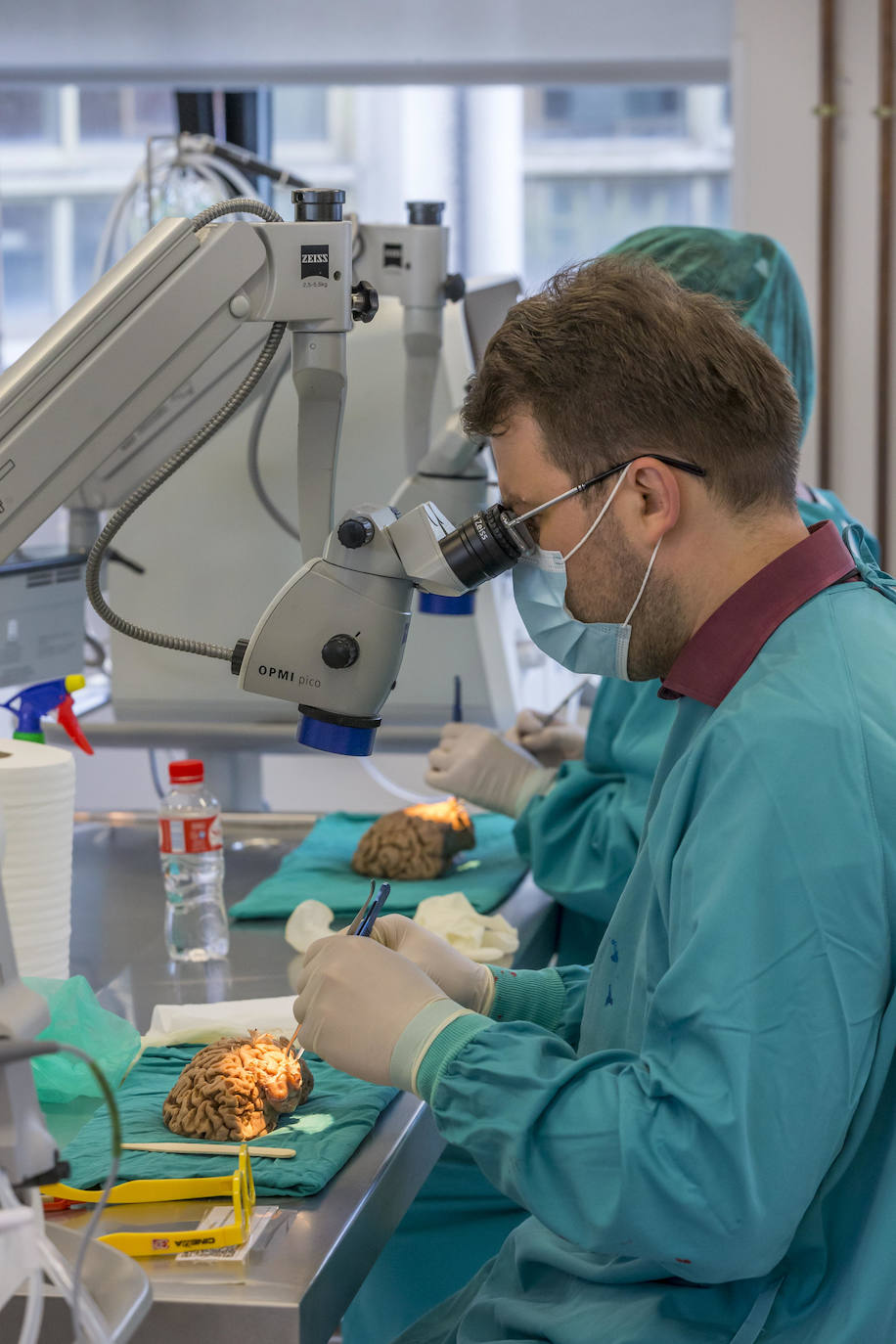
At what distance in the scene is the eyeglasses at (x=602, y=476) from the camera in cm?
108

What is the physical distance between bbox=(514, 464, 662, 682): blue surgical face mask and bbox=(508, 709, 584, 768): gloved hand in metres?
0.90

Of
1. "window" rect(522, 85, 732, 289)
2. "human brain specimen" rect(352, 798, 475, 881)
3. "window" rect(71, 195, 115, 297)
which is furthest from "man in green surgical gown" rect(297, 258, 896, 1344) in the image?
"window" rect(71, 195, 115, 297)

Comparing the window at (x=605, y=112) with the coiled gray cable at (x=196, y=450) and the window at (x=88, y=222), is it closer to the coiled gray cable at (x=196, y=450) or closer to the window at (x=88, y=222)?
the window at (x=88, y=222)

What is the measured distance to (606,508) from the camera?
1.11 m

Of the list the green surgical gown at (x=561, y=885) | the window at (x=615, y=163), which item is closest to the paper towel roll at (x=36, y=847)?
the green surgical gown at (x=561, y=885)

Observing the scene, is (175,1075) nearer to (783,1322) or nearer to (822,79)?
(783,1322)

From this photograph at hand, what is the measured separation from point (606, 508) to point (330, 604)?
9.3 inches

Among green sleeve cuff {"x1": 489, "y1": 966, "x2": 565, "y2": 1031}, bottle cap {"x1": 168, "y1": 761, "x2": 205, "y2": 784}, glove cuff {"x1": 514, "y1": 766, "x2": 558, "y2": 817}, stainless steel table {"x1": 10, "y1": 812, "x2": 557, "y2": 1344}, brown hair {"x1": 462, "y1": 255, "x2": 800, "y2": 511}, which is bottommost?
stainless steel table {"x1": 10, "y1": 812, "x2": 557, "y2": 1344}

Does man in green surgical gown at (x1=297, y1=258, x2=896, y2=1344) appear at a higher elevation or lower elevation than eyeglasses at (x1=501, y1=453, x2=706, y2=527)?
lower

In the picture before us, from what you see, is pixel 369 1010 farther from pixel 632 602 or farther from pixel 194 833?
pixel 194 833

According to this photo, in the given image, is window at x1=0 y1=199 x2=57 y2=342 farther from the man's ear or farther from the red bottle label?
the man's ear

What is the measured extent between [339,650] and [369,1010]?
28 centimetres

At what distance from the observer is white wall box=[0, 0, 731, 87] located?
3127mm

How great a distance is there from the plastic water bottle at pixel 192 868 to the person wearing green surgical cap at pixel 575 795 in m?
0.37
